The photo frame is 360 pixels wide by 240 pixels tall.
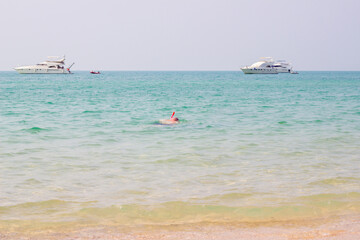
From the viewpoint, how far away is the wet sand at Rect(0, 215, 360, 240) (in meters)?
5.61

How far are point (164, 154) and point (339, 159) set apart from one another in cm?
464

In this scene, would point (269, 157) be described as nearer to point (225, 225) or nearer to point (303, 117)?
point (225, 225)

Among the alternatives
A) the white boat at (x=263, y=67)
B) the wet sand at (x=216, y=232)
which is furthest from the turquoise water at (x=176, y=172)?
the white boat at (x=263, y=67)

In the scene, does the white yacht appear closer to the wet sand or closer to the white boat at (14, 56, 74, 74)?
the white boat at (14, 56, 74, 74)

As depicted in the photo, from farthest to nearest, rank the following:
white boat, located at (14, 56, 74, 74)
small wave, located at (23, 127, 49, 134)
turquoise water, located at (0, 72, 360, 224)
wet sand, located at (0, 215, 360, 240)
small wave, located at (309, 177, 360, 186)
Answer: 1. white boat, located at (14, 56, 74, 74)
2. small wave, located at (23, 127, 49, 134)
3. small wave, located at (309, 177, 360, 186)
4. turquoise water, located at (0, 72, 360, 224)
5. wet sand, located at (0, 215, 360, 240)

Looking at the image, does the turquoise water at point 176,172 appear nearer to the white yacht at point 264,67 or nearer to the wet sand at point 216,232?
the wet sand at point 216,232

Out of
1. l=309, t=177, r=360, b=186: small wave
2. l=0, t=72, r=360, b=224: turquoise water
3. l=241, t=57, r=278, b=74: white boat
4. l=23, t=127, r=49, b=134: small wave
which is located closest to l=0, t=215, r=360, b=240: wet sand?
l=0, t=72, r=360, b=224: turquoise water

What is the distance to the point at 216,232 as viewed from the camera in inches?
232

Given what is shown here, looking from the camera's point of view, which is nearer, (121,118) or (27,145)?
(27,145)

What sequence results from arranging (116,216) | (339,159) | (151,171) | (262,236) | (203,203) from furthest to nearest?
(339,159) < (151,171) < (203,203) < (116,216) < (262,236)

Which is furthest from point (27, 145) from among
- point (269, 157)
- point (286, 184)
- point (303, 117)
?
point (303, 117)

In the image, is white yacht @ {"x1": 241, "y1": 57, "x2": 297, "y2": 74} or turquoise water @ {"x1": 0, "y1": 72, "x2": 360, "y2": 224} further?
white yacht @ {"x1": 241, "y1": 57, "x2": 297, "y2": 74}

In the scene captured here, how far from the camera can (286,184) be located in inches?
337

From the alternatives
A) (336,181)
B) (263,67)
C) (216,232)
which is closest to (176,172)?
(336,181)
